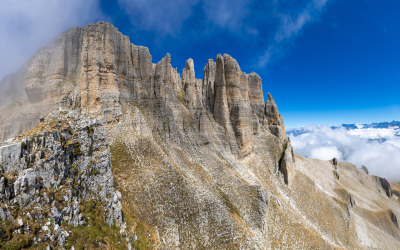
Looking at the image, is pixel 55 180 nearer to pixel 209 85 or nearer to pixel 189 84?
pixel 189 84

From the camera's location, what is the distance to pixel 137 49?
33156 mm

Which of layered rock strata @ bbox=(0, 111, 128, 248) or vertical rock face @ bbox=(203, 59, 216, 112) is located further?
vertical rock face @ bbox=(203, 59, 216, 112)

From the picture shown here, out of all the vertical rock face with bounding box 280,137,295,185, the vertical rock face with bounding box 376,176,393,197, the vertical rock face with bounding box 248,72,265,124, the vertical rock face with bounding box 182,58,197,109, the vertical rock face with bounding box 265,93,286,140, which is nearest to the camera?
the vertical rock face with bounding box 182,58,197,109

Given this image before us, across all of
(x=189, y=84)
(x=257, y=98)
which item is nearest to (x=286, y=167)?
(x=257, y=98)

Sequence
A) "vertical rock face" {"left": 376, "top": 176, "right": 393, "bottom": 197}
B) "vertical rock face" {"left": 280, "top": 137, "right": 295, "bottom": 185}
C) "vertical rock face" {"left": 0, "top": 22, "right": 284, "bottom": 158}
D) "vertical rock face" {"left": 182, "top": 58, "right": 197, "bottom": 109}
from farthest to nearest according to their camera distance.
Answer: "vertical rock face" {"left": 376, "top": 176, "right": 393, "bottom": 197} → "vertical rock face" {"left": 280, "top": 137, "right": 295, "bottom": 185} → "vertical rock face" {"left": 182, "top": 58, "right": 197, "bottom": 109} → "vertical rock face" {"left": 0, "top": 22, "right": 284, "bottom": 158}

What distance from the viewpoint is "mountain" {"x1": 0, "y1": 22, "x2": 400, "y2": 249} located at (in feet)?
40.3

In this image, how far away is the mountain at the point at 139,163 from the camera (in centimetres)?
1230

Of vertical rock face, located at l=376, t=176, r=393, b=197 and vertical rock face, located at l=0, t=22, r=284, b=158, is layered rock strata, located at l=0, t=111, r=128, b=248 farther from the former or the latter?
vertical rock face, located at l=376, t=176, r=393, b=197

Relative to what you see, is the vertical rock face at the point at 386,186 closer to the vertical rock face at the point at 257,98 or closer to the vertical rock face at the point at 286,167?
the vertical rock face at the point at 286,167

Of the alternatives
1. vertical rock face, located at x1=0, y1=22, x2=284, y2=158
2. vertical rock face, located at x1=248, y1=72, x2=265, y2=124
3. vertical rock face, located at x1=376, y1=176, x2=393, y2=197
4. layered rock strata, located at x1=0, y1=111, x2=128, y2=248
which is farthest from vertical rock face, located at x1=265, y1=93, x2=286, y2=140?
vertical rock face, located at x1=376, y1=176, x2=393, y2=197

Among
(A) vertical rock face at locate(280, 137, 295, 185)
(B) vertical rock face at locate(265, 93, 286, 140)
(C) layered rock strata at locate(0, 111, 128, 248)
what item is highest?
(B) vertical rock face at locate(265, 93, 286, 140)

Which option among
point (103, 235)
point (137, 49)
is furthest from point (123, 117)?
point (103, 235)

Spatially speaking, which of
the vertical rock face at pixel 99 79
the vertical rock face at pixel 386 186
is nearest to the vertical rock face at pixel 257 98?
the vertical rock face at pixel 99 79

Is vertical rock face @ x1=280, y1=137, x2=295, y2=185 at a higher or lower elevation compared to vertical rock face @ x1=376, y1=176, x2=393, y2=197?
higher
